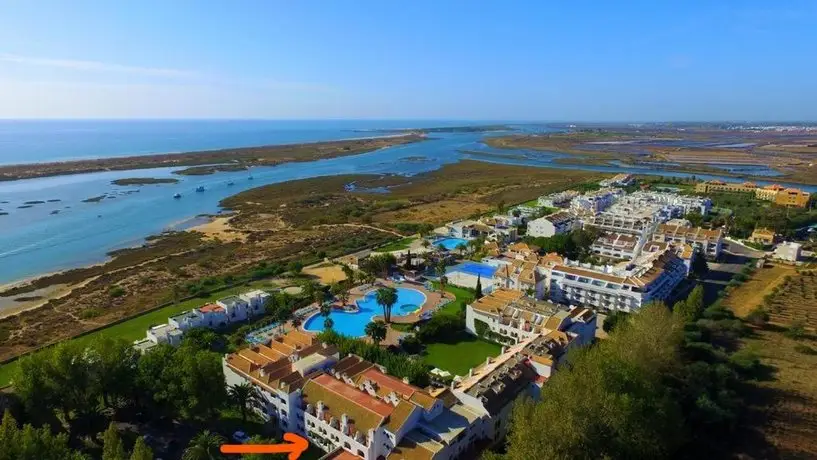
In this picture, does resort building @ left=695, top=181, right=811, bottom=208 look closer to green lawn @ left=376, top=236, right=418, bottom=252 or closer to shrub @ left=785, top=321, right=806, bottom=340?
shrub @ left=785, top=321, right=806, bottom=340

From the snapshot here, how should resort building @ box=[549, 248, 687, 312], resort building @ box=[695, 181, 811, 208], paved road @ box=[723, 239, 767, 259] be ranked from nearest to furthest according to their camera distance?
resort building @ box=[549, 248, 687, 312], paved road @ box=[723, 239, 767, 259], resort building @ box=[695, 181, 811, 208]

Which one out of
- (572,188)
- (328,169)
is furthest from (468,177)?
(328,169)

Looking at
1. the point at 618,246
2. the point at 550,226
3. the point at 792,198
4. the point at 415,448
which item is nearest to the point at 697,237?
the point at 618,246

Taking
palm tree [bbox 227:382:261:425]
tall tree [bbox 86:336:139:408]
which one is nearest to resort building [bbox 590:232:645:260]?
palm tree [bbox 227:382:261:425]

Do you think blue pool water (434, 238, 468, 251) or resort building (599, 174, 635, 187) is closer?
blue pool water (434, 238, 468, 251)

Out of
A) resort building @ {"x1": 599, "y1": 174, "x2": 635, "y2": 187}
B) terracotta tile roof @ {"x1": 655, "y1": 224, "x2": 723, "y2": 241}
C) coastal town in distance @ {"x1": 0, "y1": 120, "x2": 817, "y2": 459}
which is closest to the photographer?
coastal town in distance @ {"x1": 0, "y1": 120, "x2": 817, "y2": 459}

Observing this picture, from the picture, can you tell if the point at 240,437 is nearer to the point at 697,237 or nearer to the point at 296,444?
the point at 296,444
